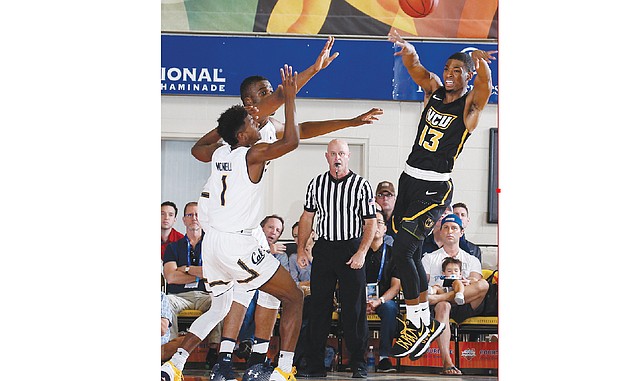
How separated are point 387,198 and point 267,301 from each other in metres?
0.79

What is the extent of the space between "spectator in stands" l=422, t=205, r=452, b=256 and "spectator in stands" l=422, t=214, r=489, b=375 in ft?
0.06

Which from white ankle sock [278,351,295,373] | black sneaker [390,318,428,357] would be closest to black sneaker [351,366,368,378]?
black sneaker [390,318,428,357]

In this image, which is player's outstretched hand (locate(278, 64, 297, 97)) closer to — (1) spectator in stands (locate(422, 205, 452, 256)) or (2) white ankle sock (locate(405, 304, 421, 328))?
(1) spectator in stands (locate(422, 205, 452, 256))

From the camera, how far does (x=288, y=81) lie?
3992mm

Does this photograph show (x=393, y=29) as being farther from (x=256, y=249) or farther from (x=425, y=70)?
(x=256, y=249)

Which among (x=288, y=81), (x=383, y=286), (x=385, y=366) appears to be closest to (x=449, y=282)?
(x=383, y=286)

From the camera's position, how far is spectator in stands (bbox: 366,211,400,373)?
397 cm

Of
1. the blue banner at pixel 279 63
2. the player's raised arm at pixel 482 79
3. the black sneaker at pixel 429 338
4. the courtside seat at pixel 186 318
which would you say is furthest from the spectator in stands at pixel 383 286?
Result: the courtside seat at pixel 186 318

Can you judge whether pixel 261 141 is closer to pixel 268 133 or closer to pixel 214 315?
pixel 268 133

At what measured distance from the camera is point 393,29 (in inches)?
158

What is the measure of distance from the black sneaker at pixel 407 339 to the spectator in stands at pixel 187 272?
931 millimetres
